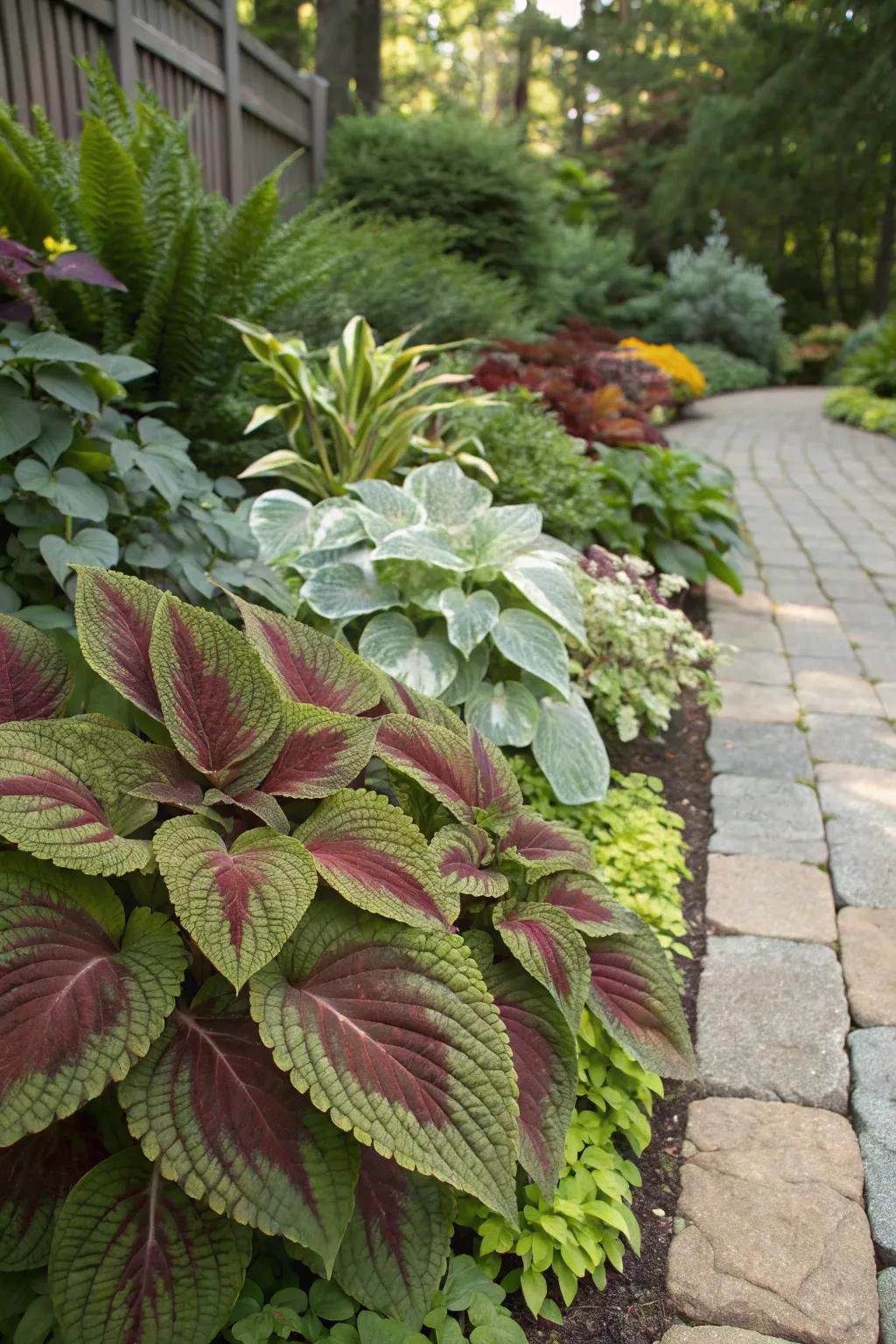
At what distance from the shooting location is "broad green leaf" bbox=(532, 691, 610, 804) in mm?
2248

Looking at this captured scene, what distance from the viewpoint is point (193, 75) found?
14.4ft

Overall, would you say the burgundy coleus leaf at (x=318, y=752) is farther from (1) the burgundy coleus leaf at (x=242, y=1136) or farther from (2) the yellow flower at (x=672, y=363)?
(2) the yellow flower at (x=672, y=363)

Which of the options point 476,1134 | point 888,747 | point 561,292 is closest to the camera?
point 476,1134

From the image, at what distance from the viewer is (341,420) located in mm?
2994

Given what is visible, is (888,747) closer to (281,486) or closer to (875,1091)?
(875,1091)

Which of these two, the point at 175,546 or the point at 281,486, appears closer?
the point at 175,546

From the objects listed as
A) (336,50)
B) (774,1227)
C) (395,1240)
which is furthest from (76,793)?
(336,50)

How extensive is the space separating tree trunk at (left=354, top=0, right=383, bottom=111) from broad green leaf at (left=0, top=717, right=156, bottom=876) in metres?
9.52

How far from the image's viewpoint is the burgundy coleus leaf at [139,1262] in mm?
1047

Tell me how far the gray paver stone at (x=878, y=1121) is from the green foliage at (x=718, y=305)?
39.8 feet

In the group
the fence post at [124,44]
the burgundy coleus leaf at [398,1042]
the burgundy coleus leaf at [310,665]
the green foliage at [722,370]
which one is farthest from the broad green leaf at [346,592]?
the green foliage at [722,370]

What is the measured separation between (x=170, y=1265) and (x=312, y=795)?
1.81 feet

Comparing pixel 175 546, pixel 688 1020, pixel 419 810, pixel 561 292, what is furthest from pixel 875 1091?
pixel 561 292

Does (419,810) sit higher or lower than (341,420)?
lower
